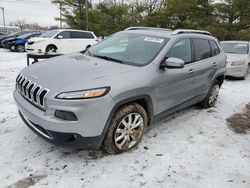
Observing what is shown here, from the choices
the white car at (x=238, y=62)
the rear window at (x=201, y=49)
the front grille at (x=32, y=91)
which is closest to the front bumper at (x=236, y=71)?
the white car at (x=238, y=62)

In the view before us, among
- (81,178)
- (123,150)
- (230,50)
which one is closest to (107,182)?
(81,178)

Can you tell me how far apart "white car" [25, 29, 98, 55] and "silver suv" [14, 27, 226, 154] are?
9.21 m

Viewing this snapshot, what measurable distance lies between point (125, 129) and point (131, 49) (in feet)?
4.45

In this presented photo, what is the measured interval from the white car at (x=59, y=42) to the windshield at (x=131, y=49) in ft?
30.0

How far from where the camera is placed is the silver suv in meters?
2.88

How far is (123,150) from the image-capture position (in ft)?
11.4

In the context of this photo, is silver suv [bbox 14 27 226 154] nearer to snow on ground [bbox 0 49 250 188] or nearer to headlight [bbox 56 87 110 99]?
headlight [bbox 56 87 110 99]

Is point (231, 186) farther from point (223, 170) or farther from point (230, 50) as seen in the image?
point (230, 50)

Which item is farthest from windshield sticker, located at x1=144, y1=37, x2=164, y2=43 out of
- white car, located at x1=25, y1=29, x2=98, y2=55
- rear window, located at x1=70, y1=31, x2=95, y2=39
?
rear window, located at x1=70, y1=31, x2=95, y2=39

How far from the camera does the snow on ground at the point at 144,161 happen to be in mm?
2908

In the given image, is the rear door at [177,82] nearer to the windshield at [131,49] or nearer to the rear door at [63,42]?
the windshield at [131,49]

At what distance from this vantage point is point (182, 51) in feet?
14.3

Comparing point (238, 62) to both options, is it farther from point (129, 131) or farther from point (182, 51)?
point (129, 131)

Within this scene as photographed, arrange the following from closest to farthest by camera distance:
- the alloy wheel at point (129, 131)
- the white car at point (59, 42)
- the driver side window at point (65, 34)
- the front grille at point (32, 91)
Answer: the front grille at point (32, 91) < the alloy wheel at point (129, 131) < the white car at point (59, 42) < the driver side window at point (65, 34)
